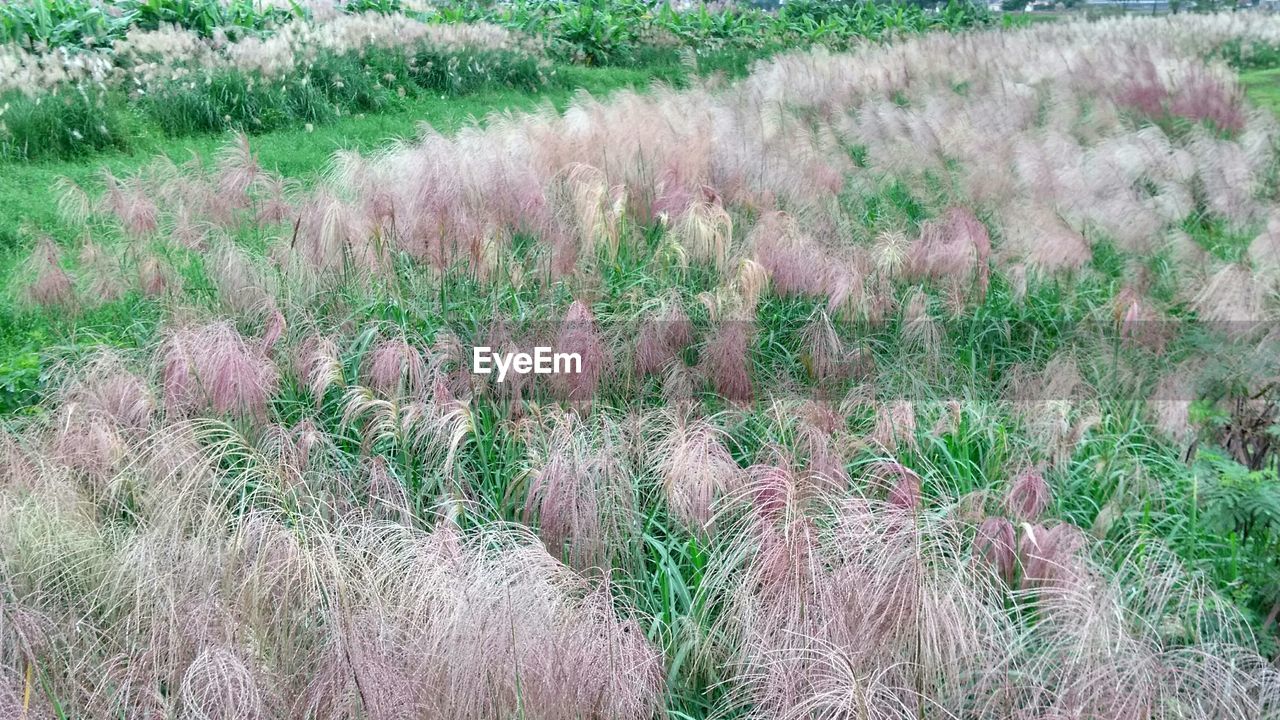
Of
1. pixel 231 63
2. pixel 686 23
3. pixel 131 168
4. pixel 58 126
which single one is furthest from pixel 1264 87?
pixel 58 126

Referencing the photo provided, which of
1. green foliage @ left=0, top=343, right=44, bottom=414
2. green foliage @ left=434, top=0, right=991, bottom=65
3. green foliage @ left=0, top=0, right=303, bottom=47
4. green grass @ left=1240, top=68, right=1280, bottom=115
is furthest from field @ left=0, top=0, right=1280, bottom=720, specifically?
green foliage @ left=434, top=0, right=991, bottom=65

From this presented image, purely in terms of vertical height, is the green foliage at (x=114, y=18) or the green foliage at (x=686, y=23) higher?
the green foliage at (x=114, y=18)

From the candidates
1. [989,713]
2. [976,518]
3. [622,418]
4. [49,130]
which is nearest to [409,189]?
[622,418]

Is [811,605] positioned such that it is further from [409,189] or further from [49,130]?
[49,130]

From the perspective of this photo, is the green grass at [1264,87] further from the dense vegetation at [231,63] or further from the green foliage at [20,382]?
the green foliage at [20,382]

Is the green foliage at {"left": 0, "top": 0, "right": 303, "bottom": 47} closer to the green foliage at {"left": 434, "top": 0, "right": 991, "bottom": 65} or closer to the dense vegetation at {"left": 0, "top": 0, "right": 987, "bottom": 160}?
the dense vegetation at {"left": 0, "top": 0, "right": 987, "bottom": 160}

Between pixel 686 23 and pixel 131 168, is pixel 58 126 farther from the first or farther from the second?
pixel 686 23

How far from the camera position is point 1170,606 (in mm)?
2557

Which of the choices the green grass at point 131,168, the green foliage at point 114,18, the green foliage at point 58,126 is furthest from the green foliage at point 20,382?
the green foliage at point 114,18

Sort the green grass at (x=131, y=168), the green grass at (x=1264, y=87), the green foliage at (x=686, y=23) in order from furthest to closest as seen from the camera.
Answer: the green foliage at (x=686, y=23) < the green grass at (x=1264, y=87) < the green grass at (x=131, y=168)

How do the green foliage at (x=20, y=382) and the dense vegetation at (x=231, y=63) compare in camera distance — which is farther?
the dense vegetation at (x=231, y=63)

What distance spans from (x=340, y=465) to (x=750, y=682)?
1.77 m

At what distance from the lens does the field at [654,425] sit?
2191mm

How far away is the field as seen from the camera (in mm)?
2191
